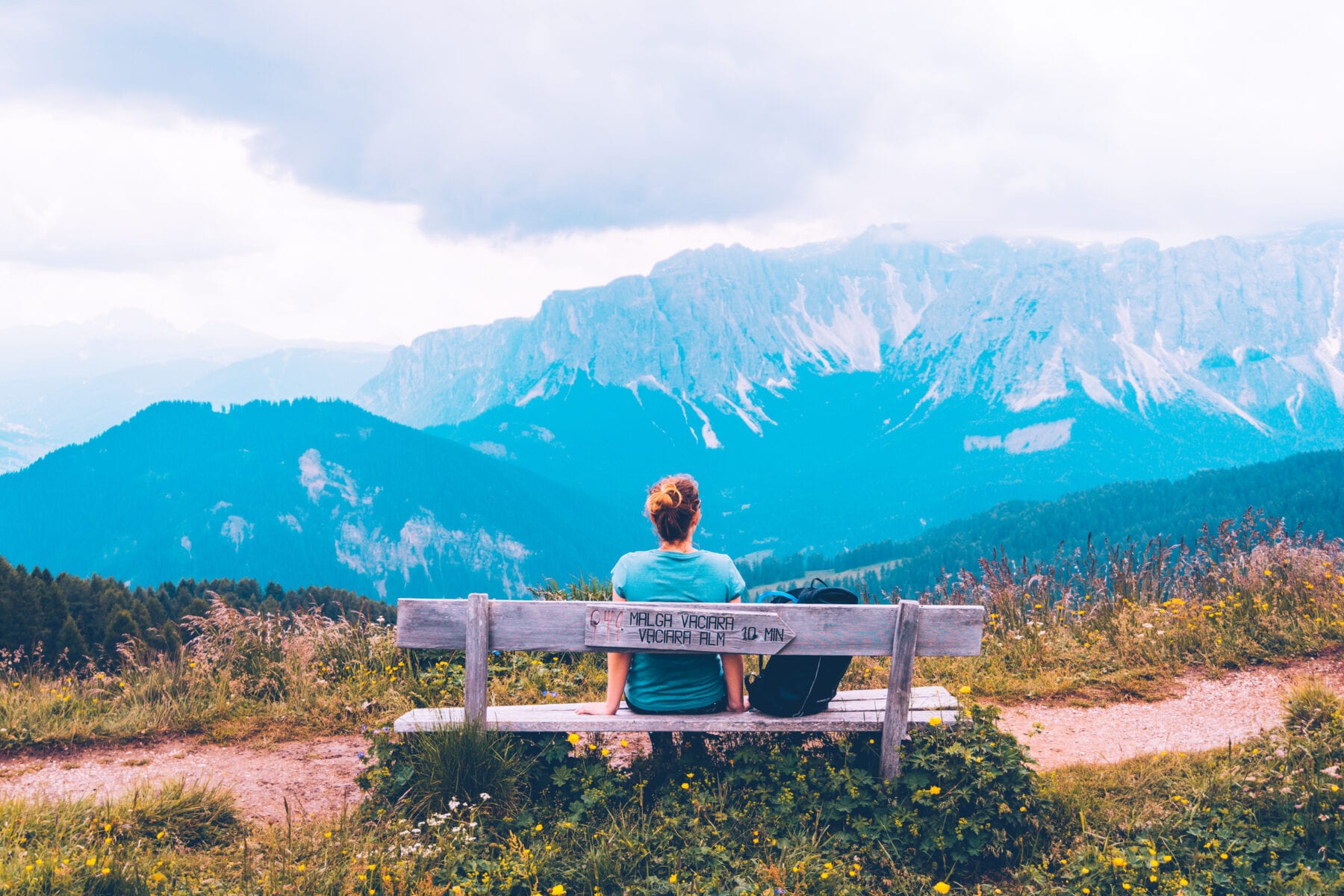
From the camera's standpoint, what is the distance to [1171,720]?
7043mm

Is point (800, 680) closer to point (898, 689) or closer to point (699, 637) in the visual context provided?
point (898, 689)

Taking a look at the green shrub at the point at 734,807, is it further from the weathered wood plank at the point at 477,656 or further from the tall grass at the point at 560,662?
the tall grass at the point at 560,662

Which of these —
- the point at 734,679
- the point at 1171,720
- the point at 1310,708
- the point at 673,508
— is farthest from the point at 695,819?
the point at 1171,720

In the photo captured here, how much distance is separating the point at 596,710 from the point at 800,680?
5.00ft

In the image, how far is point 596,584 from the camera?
1033 centimetres

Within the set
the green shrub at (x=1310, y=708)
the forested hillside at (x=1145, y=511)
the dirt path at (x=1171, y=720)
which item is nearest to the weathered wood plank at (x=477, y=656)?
the dirt path at (x=1171, y=720)

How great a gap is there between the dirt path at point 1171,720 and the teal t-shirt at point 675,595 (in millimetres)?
2860

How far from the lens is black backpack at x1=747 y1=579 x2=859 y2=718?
17.9 feet

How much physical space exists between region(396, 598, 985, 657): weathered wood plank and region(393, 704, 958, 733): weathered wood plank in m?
0.55

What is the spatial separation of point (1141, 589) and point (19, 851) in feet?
37.5

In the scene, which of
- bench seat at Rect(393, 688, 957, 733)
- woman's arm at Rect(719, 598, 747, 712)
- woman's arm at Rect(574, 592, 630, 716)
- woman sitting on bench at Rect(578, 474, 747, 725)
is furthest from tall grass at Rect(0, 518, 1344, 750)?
woman's arm at Rect(719, 598, 747, 712)

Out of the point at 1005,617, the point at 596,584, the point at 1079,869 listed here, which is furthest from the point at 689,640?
the point at 1005,617

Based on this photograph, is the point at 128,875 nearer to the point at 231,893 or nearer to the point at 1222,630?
the point at 231,893

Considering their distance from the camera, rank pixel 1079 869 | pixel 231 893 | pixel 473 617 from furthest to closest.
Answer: pixel 473 617
pixel 1079 869
pixel 231 893
